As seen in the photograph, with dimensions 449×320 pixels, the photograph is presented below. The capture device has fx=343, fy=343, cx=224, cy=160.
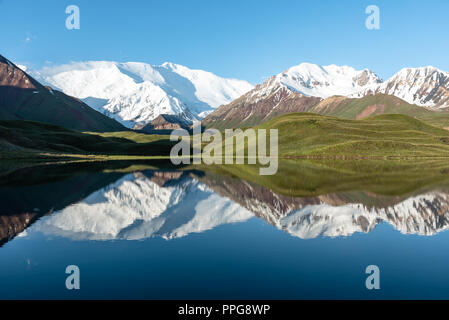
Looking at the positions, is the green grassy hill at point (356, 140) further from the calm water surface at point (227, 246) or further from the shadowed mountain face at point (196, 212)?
the calm water surface at point (227, 246)

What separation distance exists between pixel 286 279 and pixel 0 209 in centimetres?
3106

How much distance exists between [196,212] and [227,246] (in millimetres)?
12156

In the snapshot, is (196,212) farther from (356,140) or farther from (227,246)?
(356,140)

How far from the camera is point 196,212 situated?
1361 inches

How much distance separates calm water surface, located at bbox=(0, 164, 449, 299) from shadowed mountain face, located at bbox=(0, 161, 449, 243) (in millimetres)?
115

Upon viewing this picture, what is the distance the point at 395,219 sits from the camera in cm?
2955

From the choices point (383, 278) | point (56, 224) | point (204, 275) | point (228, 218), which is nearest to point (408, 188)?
point (228, 218)

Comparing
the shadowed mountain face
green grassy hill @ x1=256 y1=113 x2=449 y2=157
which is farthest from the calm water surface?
green grassy hill @ x1=256 y1=113 x2=449 y2=157

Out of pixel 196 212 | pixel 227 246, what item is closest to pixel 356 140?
pixel 196 212

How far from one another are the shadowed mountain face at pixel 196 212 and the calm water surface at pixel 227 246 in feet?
0.38

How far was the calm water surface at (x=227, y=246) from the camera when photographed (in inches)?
625

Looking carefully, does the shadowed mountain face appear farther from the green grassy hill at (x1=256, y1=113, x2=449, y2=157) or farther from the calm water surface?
the green grassy hill at (x1=256, y1=113, x2=449, y2=157)
